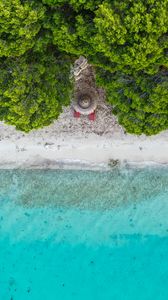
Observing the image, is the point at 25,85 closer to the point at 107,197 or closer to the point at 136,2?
the point at 136,2

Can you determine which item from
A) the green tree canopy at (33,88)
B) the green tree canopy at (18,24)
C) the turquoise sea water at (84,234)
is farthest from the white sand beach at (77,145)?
the green tree canopy at (18,24)

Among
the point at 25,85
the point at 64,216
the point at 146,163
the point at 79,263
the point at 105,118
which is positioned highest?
the point at 25,85

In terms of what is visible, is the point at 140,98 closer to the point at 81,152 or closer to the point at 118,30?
the point at 118,30

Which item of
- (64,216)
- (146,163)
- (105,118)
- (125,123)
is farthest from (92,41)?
(64,216)

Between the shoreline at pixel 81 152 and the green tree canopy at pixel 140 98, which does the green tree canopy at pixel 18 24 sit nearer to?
the green tree canopy at pixel 140 98

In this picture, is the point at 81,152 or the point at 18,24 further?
the point at 81,152

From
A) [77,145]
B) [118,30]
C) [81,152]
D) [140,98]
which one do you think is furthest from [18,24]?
[81,152]
